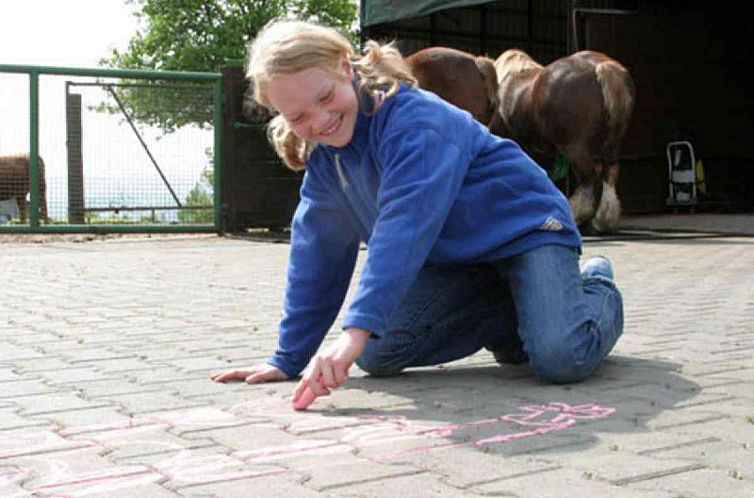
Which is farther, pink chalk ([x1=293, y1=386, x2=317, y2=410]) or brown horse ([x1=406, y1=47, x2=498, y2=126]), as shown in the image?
brown horse ([x1=406, y1=47, x2=498, y2=126])

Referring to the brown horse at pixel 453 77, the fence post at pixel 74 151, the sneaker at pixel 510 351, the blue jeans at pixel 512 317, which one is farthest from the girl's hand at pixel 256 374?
the fence post at pixel 74 151

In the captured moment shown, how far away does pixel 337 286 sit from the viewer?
398cm

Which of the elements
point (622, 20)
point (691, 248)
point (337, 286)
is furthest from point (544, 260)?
point (622, 20)

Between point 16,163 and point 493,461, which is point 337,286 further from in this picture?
point 16,163

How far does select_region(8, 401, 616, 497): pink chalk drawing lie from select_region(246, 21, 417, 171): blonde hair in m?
0.91

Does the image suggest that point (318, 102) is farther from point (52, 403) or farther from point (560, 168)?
point (560, 168)

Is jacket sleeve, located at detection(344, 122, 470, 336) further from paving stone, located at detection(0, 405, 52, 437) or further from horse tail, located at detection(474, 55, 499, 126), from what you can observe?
horse tail, located at detection(474, 55, 499, 126)

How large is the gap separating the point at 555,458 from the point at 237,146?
10.6 m

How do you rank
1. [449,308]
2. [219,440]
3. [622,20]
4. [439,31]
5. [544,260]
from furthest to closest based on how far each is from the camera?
[439,31] < [622,20] < [449,308] < [544,260] < [219,440]

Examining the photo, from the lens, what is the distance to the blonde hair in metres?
3.28

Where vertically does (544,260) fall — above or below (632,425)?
above

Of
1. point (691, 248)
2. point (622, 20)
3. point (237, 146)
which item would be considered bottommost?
point (691, 248)

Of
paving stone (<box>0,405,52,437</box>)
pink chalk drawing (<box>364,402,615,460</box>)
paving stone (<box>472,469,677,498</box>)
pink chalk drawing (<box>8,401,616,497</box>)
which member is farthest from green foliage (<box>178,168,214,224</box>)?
paving stone (<box>472,469,677,498</box>)

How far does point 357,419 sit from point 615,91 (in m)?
8.87
